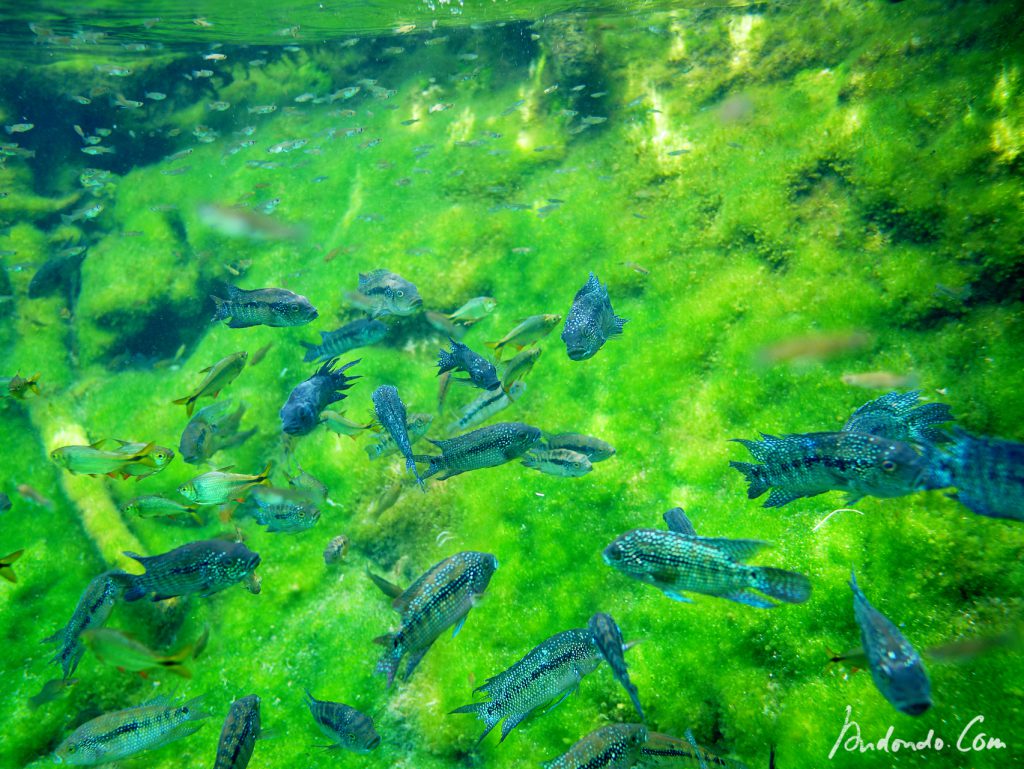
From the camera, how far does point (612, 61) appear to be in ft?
41.8

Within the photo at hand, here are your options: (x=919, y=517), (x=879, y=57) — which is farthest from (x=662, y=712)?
(x=879, y=57)

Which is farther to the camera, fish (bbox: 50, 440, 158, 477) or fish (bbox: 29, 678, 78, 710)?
fish (bbox: 29, 678, 78, 710)

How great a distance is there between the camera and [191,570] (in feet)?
14.0

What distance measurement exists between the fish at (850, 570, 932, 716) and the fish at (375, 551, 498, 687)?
8.26 ft

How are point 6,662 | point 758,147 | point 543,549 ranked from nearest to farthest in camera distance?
point 543,549 → point 6,662 → point 758,147

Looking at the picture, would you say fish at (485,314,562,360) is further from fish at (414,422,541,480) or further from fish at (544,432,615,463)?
fish at (414,422,541,480)

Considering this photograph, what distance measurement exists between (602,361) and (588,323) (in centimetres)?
351

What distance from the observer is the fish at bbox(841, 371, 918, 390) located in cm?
593

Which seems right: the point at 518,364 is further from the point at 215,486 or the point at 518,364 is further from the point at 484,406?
the point at 215,486

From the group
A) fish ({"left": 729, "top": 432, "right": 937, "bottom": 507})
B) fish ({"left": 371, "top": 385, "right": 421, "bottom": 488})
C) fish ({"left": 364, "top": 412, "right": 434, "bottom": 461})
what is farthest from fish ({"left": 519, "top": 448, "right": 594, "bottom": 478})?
fish ({"left": 729, "top": 432, "right": 937, "bottom": 507})

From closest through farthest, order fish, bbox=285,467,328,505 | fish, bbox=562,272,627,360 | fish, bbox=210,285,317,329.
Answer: fish, bbox=562,272,627,360, fish, bbox=210,285,317,329, fish, bbox=285,467,328,505

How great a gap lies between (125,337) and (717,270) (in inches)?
588

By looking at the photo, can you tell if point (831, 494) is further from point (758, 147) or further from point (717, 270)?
point (758, 147)

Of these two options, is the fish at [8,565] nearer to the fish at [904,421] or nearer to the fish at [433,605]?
the fish at [433,605]
